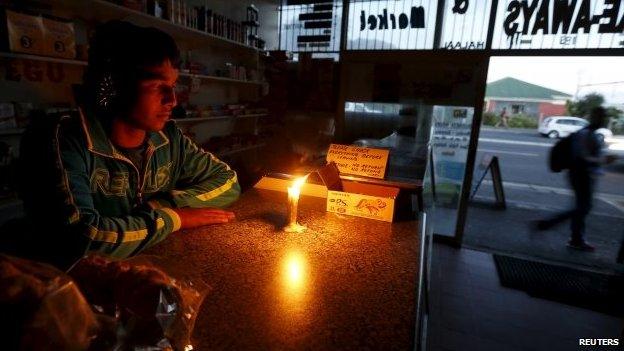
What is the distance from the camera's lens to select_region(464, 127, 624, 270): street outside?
3787mm

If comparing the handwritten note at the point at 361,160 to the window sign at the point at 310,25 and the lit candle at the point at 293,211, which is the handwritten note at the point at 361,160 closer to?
the lit candle at the point at 293,211

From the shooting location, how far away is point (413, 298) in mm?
835

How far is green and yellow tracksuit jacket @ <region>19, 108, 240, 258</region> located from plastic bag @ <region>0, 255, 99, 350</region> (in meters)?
0.63

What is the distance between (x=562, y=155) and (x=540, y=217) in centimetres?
176

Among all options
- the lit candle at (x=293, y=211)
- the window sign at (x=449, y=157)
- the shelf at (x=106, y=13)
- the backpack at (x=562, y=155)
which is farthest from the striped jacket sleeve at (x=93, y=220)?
the backpack at (x=562, y=155)

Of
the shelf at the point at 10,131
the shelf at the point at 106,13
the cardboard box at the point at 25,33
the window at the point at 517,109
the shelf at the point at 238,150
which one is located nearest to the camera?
the cardboard box at the point at 25,33

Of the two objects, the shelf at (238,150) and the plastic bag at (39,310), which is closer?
the plastic bag at (39,310)

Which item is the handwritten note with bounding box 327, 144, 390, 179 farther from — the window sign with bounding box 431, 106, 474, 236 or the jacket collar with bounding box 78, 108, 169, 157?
the window sign with bounding box 431, 106, 474, 236

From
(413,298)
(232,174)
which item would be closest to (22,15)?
(232,174)

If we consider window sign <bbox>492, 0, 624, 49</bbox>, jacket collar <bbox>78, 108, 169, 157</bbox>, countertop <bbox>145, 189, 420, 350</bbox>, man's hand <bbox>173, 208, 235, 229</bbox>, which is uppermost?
window sign <bbox>492, 0, 624, 49</bbox>

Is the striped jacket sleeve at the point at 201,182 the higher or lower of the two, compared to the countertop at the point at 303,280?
higher

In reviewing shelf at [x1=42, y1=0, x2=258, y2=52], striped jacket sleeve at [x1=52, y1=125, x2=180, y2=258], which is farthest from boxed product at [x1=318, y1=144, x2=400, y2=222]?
shelf at [x1=42, y1=0, x2=258, y2=52]

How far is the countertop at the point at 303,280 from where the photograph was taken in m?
0.69

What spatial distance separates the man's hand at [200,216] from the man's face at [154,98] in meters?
0.33
